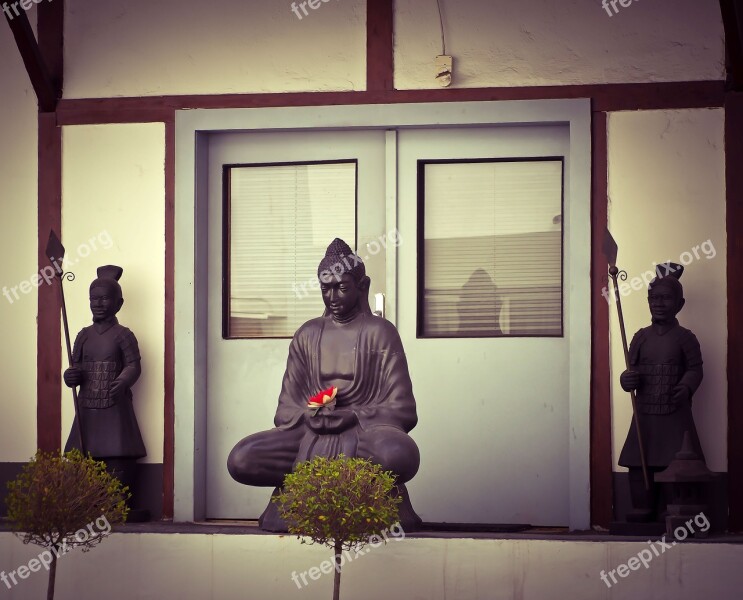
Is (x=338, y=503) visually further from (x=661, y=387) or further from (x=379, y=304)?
(x=379, y=304)

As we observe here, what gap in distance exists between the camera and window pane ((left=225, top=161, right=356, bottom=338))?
10.5 m

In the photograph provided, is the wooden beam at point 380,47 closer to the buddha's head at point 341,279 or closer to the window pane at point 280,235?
the window pane at point 280,235

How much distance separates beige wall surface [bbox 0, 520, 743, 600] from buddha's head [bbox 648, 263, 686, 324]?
1.60 m

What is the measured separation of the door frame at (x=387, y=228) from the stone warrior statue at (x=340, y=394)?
120 centimetres

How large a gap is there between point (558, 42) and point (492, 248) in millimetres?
1342

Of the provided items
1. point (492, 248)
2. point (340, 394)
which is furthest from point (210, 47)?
point (340, 394)

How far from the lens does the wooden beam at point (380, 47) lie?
33.6ft

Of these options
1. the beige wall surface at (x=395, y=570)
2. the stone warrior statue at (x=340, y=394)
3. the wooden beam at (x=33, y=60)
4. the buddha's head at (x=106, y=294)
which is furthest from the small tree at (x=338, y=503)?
the wooden beam at (x=33, y=60)

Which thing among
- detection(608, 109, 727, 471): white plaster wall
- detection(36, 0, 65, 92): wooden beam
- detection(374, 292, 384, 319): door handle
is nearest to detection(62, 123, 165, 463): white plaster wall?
detection(36, 0, 65, 92): wooden beam

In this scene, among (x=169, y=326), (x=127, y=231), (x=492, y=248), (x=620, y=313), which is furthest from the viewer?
(x=127, y=231)

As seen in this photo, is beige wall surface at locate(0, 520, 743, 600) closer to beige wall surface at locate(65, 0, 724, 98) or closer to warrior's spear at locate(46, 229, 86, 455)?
warrior's spear at locate(46, 229, 86, 455)

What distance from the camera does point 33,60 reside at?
10383 millimetres

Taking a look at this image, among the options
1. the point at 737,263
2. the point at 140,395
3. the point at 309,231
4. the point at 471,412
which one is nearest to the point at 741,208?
the point at 737,263

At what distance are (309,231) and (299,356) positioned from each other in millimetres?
1531
